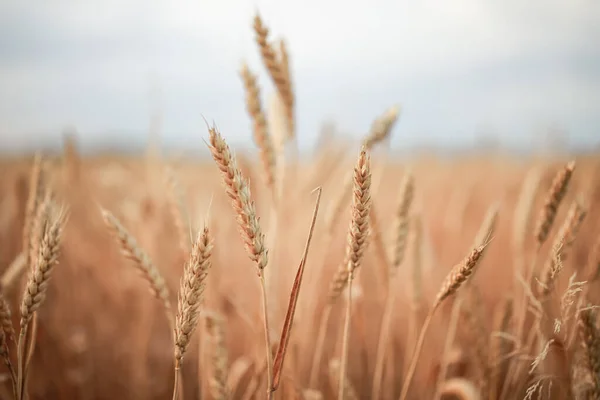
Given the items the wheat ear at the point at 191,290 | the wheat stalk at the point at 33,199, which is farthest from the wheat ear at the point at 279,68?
the wheat stalk at the point at 33,199

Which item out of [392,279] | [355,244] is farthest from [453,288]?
[392,279]

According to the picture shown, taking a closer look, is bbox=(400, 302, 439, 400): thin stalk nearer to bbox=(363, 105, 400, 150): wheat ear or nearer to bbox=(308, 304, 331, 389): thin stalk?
bbox=(308, 304, 331, 389): thin stalk

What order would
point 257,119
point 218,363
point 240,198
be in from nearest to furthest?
point 240,198, point 218,363, point 257,119

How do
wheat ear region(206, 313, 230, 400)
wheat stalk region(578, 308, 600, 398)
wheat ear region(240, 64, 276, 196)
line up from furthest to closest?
wheat ear region(240, 64, 276, 196) → wheat ear region(206, 313, 230, 400) → wheat stalk region(578, 308, 600, 398)

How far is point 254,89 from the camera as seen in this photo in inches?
45.7

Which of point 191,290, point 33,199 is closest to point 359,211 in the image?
point 191,290

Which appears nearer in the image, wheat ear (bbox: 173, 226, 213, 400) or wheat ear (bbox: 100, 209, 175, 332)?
wheat ear (bbox: 173, 226, 213, 400)

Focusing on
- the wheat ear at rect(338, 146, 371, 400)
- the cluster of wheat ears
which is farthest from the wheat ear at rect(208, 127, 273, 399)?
the wheat ear at rect(338, 146, 371, 400)

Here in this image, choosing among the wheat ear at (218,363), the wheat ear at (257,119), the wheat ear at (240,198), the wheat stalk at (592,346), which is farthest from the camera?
the wheat ear at (257,119)

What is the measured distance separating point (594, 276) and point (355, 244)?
881 millimetres

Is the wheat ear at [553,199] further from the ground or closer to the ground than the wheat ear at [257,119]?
closer to the ground

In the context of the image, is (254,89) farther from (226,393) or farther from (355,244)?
(226,393)

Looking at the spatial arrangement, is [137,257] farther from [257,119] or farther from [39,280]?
[257,119]

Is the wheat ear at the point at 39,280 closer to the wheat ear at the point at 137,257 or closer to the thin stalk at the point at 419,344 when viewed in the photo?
the wheat ear at the point at 137,257
